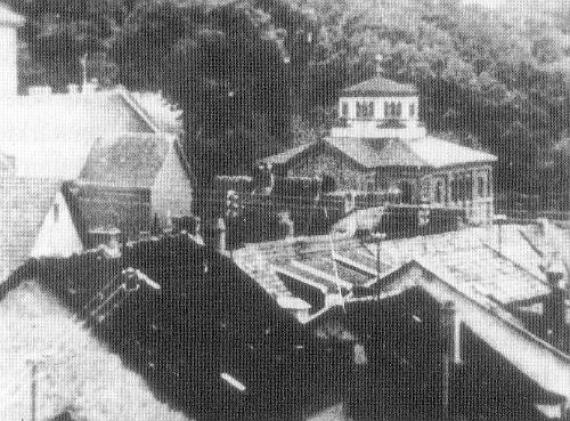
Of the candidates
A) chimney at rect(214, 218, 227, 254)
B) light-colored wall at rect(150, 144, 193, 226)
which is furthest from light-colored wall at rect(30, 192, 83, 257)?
chimney at rect(214, 218, 227, 254)

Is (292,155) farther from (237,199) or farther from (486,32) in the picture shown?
(486,32)

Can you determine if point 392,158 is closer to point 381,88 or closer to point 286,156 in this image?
point 381,88

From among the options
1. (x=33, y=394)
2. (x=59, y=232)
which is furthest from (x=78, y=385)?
(x=59, y=232)

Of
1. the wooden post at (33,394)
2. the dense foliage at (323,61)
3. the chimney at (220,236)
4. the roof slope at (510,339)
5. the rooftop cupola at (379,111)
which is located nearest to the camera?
the wooden post at (33,394)

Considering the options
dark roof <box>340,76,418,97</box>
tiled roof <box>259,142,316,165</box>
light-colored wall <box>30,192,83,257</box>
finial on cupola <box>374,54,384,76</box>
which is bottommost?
light-colored wall <box>30,192,83,257</box>

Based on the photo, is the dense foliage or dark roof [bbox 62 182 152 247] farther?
dark roof [bbox 62 182 152 247]

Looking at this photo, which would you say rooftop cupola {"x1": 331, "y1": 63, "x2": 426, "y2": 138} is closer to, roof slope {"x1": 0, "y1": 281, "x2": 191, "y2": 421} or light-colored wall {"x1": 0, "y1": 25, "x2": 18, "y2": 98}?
roof slope {"x1": 0, "y1": 281, "x2": 191, "y2": 421}

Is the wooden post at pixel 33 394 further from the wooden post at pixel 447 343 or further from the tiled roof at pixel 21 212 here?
the wooden post at pixel 447 343

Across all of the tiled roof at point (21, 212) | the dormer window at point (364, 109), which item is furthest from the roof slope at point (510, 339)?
the tiled roof at point (21, 212)
